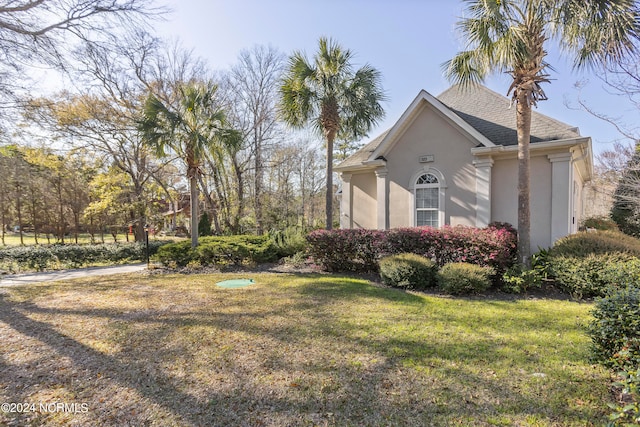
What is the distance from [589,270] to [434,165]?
551 cm

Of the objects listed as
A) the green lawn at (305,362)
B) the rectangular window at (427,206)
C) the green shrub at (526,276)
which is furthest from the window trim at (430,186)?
the green lawn at (305,362)

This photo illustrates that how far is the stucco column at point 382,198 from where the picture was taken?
39.0 feet

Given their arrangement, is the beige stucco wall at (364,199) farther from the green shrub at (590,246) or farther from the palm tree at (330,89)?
the green shrub at (590,246)

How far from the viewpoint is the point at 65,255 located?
12688 millimetres

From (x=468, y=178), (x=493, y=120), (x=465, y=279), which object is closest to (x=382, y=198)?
(x=468, y=178)

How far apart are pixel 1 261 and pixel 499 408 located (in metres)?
17.4

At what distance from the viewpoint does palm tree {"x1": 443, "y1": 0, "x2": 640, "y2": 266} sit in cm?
691

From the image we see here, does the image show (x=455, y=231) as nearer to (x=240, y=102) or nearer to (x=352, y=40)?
(x=352, y=40)

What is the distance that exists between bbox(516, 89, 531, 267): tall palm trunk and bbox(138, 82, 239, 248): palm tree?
9.27 metres

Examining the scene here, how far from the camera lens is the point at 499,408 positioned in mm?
2918

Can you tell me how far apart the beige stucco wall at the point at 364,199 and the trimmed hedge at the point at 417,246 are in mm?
3171

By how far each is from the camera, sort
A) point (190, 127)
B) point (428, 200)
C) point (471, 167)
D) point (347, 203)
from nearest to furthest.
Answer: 1. point (471, 167)
2. point (428, 200)
3. point (190, 127)
4. point (347, 203)

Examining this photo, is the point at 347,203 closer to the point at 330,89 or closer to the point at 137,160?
the point at 330,89

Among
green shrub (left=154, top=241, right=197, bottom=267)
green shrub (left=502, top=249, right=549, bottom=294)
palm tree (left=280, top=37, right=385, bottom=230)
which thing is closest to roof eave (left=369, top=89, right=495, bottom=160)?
palm tree (left=280, top=37, right=385, bottom=230)
